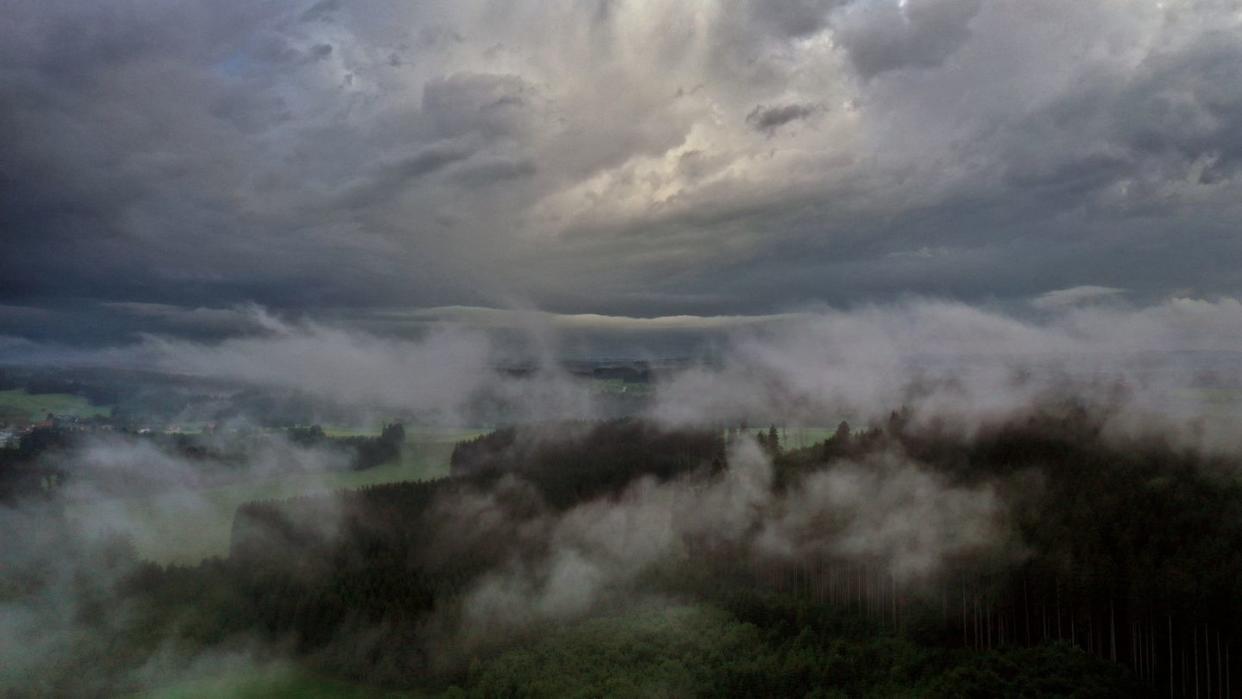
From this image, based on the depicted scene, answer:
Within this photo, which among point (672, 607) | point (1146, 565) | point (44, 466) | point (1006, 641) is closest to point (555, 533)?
point (672, 607)

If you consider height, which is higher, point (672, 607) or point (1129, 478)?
point (1129, 478)

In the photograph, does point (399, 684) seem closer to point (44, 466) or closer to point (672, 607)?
point (672, 607)

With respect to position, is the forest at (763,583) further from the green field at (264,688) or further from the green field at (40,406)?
the green field at (40,406)

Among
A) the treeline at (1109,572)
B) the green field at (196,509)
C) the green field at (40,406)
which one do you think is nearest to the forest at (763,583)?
the treeline at (1109,572)

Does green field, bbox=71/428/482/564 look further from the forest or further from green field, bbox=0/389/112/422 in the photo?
green field, bbox=0/389/112/422

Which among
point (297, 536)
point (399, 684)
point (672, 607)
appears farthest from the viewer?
point (297, 536)

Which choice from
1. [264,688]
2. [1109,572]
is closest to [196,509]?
[264,688]

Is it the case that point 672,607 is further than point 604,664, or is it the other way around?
point 672,607
